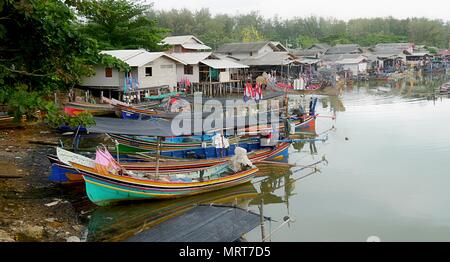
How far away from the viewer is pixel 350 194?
1060 centimetres

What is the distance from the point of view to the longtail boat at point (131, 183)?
857 centimetres

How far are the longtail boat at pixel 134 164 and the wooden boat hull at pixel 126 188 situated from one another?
2.40 feet

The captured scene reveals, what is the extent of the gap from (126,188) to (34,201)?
72.0 inches

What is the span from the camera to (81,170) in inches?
327

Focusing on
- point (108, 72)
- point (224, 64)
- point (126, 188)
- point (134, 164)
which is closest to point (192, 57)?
point (224, 64)

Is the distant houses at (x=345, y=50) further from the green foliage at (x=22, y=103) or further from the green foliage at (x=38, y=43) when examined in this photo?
the green foliage at (x=22, y=103)

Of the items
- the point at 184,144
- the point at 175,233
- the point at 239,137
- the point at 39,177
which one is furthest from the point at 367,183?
the point at 39,177

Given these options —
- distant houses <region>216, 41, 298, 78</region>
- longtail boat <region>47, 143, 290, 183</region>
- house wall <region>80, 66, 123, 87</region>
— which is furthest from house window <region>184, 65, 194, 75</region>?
longtail boat <region>47, 143, 290, 183</region>

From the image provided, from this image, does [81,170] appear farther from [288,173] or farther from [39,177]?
[288,173]

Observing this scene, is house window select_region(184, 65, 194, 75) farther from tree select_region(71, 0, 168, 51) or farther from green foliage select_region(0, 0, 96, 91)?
green foliage select_region(0, 0, 96, 91)

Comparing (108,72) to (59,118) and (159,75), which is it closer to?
(159,75)

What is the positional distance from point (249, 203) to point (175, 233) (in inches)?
164

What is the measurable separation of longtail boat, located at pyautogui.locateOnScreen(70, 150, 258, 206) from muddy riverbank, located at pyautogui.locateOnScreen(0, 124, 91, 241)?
0.61m

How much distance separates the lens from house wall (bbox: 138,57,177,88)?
74.3ft
